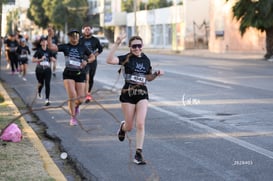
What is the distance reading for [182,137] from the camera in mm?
9352

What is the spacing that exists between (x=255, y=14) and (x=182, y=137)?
84.3 ft

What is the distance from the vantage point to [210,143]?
345 inches

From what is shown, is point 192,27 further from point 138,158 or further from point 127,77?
point 138,158

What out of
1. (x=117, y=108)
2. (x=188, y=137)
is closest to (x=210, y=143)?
(x=188, y=137)

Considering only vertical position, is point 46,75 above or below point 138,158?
above

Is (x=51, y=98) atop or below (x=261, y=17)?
below

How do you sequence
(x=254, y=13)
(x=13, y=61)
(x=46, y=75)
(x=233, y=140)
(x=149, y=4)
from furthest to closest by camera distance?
(x=149, y=4) → (x=254, y=13) → (x=13, y=61) → (x=46, y=75) → (x=233, y=140)

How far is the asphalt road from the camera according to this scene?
7.12 meters

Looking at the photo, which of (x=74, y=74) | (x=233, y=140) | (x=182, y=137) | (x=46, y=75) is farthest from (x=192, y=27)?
(x=233, y=140)

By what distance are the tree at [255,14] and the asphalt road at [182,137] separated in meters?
16.9

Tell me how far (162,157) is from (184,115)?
3884mm

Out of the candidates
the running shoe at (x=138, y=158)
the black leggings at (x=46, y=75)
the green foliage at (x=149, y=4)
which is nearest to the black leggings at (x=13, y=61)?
the black leggings at (x=46, y=75)

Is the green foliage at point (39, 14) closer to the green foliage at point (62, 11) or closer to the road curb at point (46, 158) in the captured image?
the green foliage at point (62, 11)

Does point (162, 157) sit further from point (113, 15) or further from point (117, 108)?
point (113, 15)
